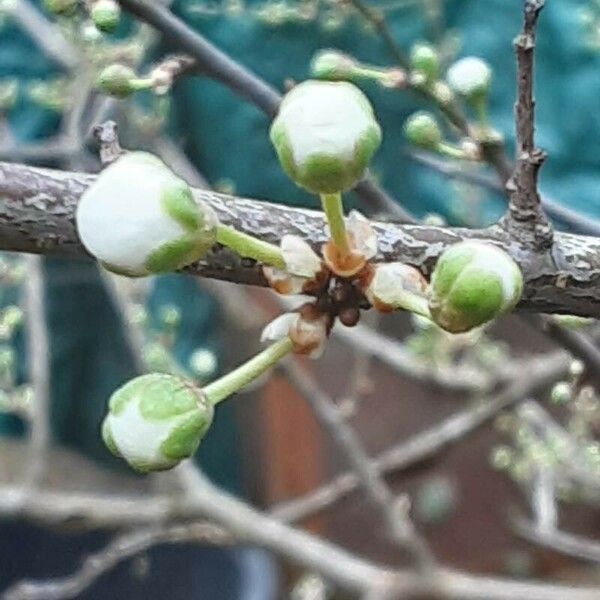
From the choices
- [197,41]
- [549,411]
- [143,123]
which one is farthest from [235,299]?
[197,41]

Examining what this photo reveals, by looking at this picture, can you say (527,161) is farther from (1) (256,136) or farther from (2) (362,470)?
(1) (256,136)

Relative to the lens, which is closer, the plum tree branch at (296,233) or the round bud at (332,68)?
the plum tree branch at (296,233)

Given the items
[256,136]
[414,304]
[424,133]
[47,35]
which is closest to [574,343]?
[424,133]

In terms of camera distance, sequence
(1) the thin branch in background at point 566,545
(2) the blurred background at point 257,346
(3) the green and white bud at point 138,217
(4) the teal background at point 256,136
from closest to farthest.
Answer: (3) the green and white bud at point 138,217 → (1) the thin branch in background at point 566,545 → (2) the blurred background at point 257,346 → (4) the teal background at point 256,136

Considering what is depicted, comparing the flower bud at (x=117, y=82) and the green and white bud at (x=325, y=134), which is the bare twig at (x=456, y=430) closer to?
the flower bud at (x=117, y=82)

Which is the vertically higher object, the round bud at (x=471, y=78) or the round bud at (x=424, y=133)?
the round bud at (x=471, y=78)

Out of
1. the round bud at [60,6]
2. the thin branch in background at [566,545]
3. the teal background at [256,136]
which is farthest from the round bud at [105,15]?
the teal background at [256,136]

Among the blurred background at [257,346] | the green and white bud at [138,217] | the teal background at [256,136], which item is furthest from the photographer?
the teal background at [256,136]
